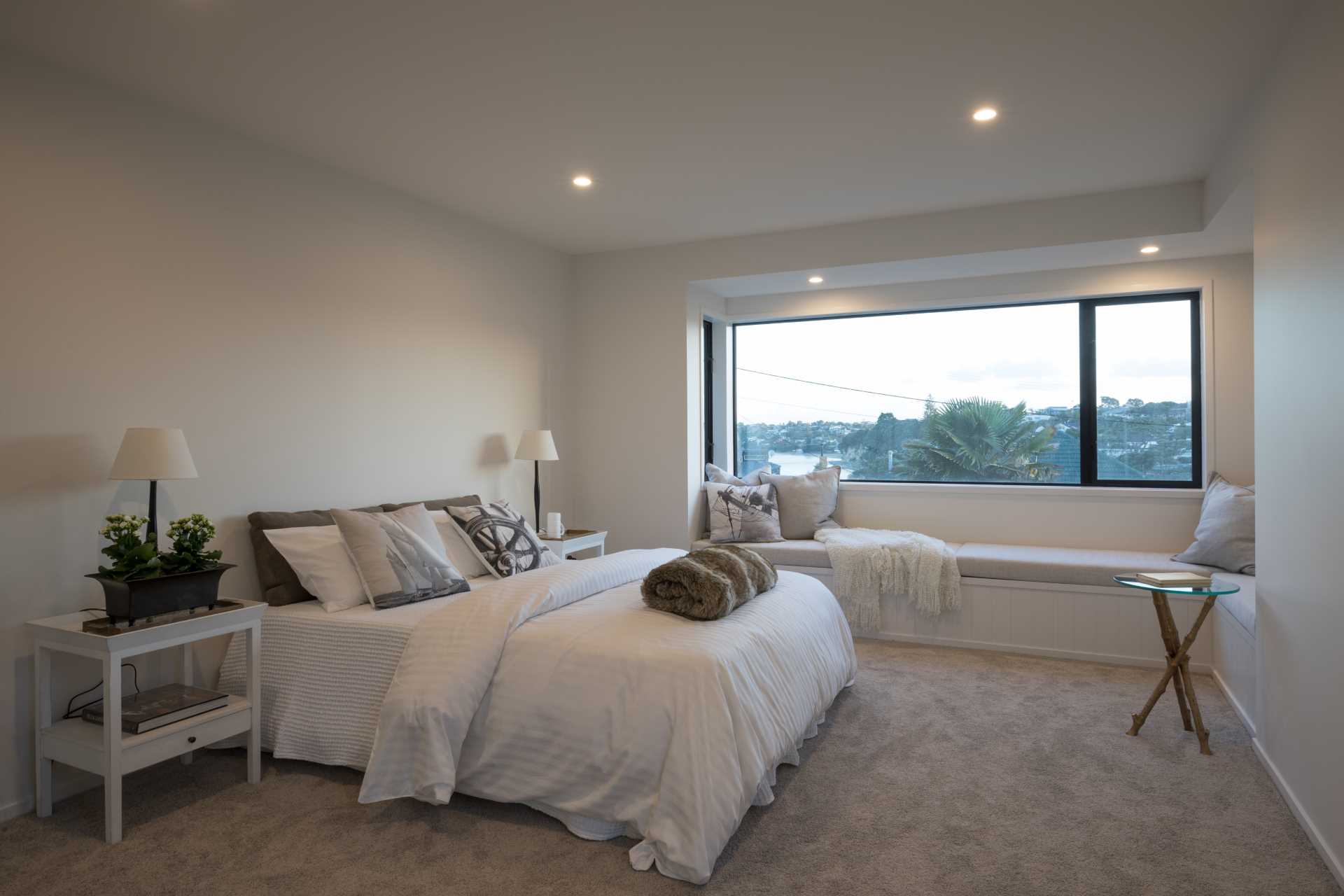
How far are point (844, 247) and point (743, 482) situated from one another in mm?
1796

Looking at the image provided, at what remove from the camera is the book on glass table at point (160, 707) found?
253 centimetres

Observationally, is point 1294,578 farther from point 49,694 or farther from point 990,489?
point 49,694

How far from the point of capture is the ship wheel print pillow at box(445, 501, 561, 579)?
3.75m

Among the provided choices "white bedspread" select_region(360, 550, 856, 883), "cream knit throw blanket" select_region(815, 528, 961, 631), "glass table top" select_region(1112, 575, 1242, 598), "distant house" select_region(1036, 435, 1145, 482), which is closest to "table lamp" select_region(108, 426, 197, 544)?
"white bedspread" select_region(360, 550, 856, 883)

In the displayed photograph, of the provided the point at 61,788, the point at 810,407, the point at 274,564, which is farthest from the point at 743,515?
the point at 61,788

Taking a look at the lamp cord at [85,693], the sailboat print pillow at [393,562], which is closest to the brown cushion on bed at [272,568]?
the sailboat print pillow at [393,562]

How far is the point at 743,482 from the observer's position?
568cm

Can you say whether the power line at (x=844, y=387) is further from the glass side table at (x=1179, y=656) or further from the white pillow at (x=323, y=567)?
the white pillow at (x=323, y=567)

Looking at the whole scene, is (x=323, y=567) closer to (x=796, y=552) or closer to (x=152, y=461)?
(x=152, y=461)

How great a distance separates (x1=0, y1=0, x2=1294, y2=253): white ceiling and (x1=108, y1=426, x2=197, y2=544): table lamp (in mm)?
1291

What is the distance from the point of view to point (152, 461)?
8.80 feet

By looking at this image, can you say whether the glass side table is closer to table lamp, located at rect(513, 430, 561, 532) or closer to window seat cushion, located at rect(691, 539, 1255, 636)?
window seat cushion, located at rect(691, 539, 1255, 636)

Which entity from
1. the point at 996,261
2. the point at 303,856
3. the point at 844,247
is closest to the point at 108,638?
the point at 303,856

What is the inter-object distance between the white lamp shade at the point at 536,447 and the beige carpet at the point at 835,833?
224cm
